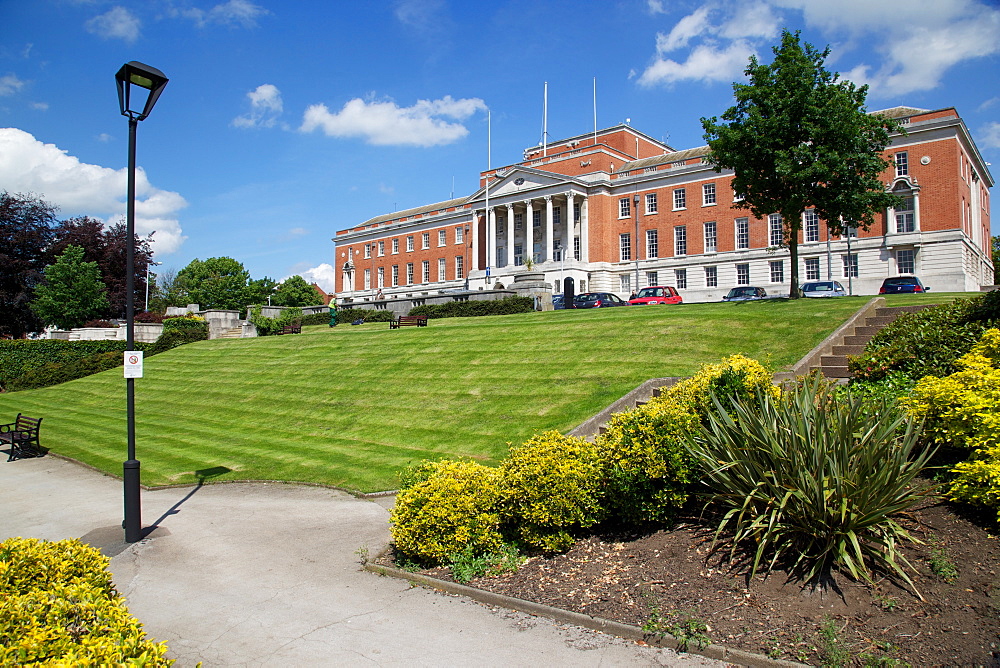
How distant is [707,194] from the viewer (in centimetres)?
5850

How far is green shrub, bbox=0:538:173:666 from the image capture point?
3.12m

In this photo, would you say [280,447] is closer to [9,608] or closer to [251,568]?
[251,568]

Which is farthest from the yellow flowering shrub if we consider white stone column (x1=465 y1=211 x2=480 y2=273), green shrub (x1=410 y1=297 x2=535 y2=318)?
white stone column (x1=465 y1=211 x2=480 y2=273)

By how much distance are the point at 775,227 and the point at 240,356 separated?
44534 mm

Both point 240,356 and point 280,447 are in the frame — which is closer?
point 280,447

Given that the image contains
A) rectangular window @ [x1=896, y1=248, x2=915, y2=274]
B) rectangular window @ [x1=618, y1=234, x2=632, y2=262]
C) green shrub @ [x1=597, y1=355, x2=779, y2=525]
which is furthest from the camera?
rectangular window @ [x1=618, y1=234, x2=632, y2=262]

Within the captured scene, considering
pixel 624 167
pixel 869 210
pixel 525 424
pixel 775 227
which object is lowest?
pixel 525 424

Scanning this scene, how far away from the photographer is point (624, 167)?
67688 mm

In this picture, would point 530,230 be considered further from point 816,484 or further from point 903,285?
point 816,484

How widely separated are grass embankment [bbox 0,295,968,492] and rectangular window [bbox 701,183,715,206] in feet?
124

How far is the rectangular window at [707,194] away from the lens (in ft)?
191

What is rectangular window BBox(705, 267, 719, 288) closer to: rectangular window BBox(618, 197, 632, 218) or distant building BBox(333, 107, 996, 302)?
distant building BBox(333, 107, 996, 302)

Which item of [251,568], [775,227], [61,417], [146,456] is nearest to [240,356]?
[61,417]

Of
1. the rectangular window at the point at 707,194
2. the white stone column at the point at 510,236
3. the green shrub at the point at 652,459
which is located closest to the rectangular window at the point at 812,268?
the rectangular window at the point at 707,194
